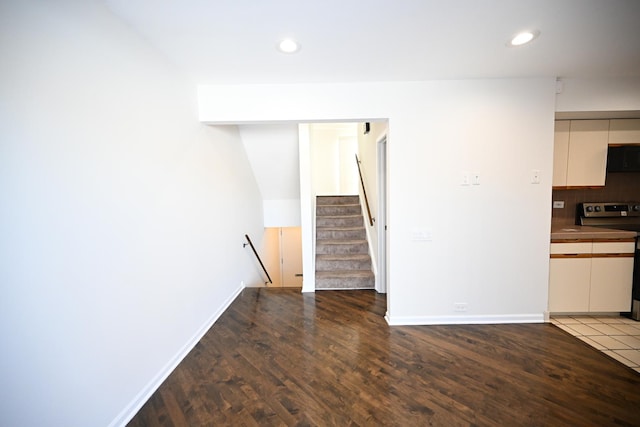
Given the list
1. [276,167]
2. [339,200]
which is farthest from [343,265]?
[276,167]

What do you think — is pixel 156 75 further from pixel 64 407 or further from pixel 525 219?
pixel 525 219

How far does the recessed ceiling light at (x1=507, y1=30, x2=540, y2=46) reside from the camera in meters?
A: 1.80

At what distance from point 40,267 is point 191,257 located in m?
1.31

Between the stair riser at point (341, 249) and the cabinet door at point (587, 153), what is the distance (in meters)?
2.79

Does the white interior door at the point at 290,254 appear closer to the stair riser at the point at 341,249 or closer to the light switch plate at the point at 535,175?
the stair riser at the point at 341,249

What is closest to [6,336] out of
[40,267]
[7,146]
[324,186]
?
[40,267]

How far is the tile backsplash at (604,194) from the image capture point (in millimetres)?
3191

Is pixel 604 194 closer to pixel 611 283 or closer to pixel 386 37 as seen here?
pixel 611 283

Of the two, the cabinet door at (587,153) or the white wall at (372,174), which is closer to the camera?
the cabinet door at (587,153)

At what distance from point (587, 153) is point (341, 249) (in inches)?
134

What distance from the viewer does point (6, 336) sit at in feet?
3.35

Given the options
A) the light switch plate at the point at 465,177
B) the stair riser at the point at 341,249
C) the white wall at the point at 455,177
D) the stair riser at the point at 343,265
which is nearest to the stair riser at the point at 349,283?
the stair riser at the point at 343,265

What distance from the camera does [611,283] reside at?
275cm

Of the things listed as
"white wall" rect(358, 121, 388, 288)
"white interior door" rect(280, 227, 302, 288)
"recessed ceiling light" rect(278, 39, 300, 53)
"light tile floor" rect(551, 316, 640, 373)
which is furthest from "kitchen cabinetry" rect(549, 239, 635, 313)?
"white interior door" rect(280, 227, 302, 288)
